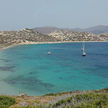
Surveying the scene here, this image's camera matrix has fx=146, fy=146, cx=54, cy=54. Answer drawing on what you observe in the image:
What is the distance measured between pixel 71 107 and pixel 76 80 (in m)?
28.9

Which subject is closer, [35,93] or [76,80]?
[35,93]

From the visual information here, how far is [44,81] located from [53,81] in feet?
7.36

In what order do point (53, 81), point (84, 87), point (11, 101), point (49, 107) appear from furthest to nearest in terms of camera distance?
point (53, 81), point (84, 87), point (11, 101), point (49, 107)

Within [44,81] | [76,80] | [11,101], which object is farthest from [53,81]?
[11,101]

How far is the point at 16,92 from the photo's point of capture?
28984 mm

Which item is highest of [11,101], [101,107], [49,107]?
[101,107]

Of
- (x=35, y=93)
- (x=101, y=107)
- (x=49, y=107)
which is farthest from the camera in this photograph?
(x=35, y=93)

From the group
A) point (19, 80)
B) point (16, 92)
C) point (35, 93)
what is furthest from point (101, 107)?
point (19, 80)

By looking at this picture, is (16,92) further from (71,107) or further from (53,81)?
(71,107)

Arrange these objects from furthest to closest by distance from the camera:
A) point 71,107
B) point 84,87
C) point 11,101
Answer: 1. point 84,87
2. point 11,101
3. point 71,107

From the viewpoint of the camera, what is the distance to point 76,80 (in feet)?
122

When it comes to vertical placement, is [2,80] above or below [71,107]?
below

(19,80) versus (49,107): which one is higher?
(49,107)

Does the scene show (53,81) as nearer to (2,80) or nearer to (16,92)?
(16,92)
